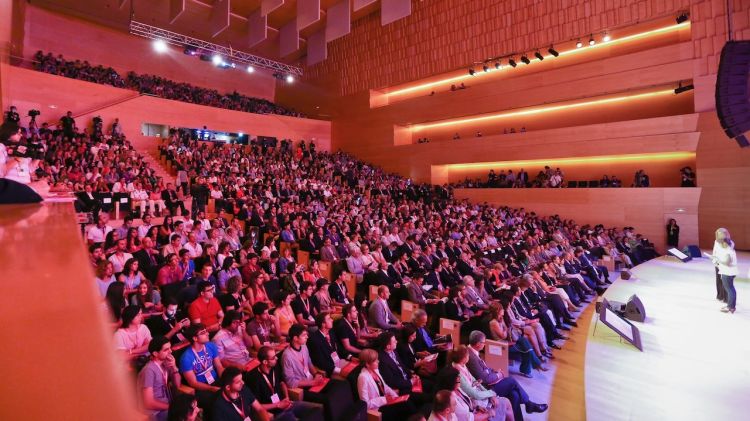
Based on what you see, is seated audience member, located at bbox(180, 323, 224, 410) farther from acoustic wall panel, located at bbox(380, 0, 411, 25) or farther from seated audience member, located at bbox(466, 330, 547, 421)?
acoustic wall panel, located at bbox(380, 0, 411, 25)

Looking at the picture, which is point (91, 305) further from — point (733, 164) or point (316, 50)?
point (316, 50)

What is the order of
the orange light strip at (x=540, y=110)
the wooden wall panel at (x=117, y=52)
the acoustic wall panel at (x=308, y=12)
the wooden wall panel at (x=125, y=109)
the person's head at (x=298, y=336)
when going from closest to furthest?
1. the person's head at (x=298, y=336)
2. the wooden wall panel at (x=125, y=109)
3. the orange light strip at (x=540, y=110)
4. the acoustic wall panel at (x=308, y=12)
5. the wooden wall panel at (x=117, y=52)

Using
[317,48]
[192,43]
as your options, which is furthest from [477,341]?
[317,48]

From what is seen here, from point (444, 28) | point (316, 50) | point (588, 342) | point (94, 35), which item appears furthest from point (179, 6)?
point (588, 342)

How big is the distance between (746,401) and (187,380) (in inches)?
166

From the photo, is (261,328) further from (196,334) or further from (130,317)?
(130,317)

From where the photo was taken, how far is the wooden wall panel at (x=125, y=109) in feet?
34.3

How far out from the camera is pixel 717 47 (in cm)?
971

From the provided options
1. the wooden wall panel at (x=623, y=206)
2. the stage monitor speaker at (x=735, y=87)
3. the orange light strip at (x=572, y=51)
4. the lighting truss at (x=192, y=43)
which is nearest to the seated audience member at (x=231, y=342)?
the stage monitor speaker at (x=735, y=87)

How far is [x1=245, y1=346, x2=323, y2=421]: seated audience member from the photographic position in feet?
8.82

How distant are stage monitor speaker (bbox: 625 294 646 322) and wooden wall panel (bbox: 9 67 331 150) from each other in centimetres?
1297

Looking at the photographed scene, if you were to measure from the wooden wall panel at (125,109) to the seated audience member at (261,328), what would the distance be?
32.9 ft

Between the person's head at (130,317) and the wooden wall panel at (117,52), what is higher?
the wooden wall panel at (117,52)

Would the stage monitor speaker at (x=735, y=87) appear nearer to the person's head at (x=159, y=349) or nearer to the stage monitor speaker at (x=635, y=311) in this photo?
the stage monitor speaker at (x=635, y=311)
